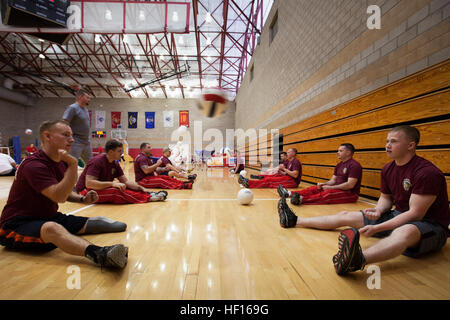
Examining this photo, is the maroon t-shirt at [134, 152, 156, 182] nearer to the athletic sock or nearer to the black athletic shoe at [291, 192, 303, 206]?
the black athletic shoe at [291, 192, 303, 206]

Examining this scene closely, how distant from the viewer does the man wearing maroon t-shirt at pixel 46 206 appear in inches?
56.1

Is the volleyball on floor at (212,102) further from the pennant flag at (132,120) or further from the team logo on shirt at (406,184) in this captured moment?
the pennant flag at (132,120)

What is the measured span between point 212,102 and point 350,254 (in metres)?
5.27

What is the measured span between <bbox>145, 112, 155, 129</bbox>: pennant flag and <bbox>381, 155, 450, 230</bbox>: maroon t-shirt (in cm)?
1861

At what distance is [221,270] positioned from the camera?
143cm

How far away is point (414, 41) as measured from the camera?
279 cm

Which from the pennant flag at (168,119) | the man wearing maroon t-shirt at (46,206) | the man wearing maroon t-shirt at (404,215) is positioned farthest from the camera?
the pennant flag at (168,119)

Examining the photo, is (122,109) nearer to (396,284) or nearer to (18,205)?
(18,205)

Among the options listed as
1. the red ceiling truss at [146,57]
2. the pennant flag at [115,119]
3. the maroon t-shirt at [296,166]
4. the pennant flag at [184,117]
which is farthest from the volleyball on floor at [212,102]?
the pennant flag at [115,119]

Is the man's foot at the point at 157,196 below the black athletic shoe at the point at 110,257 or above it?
below

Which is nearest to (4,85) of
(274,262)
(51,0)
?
(51,0)

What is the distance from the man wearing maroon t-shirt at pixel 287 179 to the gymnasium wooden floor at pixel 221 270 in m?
2.77

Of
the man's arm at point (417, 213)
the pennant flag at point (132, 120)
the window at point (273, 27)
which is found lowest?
the man's arm at point (417, 213)

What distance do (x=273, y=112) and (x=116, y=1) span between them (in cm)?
650
